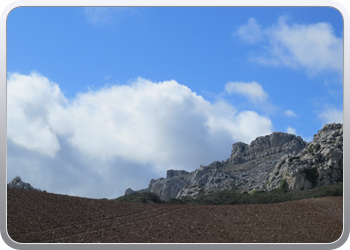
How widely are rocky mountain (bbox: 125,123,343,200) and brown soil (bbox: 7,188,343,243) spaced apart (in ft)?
66.1

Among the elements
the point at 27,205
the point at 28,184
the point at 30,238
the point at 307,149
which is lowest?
the point at 30,238

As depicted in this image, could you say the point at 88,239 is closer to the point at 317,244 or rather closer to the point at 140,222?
the point at 140,222

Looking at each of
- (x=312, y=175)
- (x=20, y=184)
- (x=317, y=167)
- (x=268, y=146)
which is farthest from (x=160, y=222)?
(x=268, y=146)

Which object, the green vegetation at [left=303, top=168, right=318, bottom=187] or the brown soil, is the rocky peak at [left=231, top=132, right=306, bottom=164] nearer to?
the green vegetation at [left=303, top=168, right=318, bottom=187]

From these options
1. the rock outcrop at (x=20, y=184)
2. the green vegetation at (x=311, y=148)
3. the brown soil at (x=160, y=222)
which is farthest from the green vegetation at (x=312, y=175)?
the rock outcrop at (x=20, y=184)

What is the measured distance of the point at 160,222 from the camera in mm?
15312

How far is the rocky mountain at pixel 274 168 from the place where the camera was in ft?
125

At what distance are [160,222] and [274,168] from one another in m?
39.7

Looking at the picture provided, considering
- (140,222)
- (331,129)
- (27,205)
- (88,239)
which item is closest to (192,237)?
(140,222)

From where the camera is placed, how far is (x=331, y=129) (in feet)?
164

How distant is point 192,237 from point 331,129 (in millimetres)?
42786

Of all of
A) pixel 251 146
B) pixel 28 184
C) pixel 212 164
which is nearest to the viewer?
pixel 28 184

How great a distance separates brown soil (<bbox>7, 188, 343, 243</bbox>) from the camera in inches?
517

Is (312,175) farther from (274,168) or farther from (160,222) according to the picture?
(160,222)
